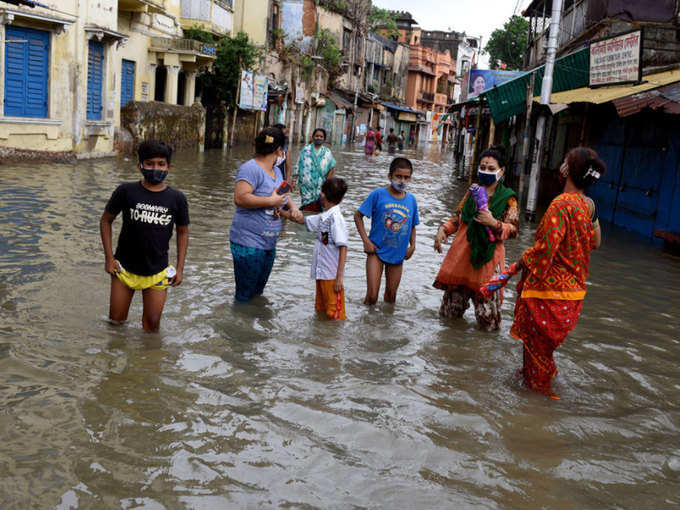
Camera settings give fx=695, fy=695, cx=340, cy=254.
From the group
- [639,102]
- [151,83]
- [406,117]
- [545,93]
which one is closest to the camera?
[639,102]

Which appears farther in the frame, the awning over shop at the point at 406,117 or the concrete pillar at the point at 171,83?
the awning over shop at the point at 406,117

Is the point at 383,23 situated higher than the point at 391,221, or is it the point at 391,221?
the point at 383,23

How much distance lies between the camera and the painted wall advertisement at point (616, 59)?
11727 mm

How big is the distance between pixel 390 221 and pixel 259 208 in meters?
1.19

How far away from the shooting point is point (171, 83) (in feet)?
80.0

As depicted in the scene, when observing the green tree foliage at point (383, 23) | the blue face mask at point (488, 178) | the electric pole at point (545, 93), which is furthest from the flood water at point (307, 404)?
the green tree foliage at point (383, 23)

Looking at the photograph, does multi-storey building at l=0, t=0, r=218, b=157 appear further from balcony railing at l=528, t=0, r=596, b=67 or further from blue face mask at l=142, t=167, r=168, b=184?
blue face mask at l=142, t=167, r=168, b=184

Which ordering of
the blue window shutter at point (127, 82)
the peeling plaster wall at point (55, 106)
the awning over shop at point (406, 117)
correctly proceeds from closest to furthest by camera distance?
the peeling plaster wall at point (55, 106) → the blue window shutter at point (127, 82) → the awning over shop at point (406, 117)

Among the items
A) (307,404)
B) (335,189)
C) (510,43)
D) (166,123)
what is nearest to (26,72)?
(166,123)

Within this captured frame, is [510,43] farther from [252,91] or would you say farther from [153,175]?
[153,175]

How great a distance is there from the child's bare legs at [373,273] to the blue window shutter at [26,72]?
12742 mm

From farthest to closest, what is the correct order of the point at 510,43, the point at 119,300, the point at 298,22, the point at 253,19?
the point at 510,43, the point at 298,22, the point at 253,19, the point at 119,300

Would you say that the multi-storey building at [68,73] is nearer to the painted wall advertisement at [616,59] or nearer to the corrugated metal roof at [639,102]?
the painted wall advertisement at [616,59]

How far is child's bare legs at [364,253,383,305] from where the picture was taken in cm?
612
